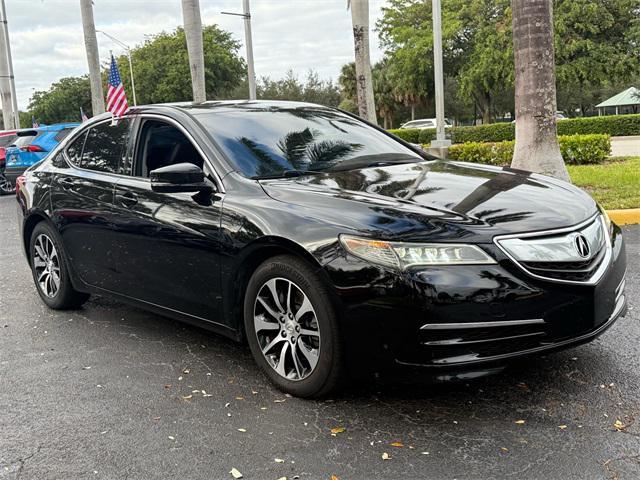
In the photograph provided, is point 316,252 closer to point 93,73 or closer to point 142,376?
point 142,376

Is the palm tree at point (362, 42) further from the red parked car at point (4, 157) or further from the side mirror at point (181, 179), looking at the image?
the side mirror at point (181, 179)

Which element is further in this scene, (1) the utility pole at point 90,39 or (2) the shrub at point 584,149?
(1) the utility pole at point 90,39

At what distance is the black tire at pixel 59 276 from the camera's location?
548 centimetres

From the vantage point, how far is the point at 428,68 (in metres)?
41.5

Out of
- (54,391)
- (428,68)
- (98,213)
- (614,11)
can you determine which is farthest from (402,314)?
(428,68)

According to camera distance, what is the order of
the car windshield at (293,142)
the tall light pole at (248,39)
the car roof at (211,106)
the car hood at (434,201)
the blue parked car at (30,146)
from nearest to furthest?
1. the car hood at (434,201)
2. the car windshield at (293,142)
3. the car roof at (211,106)
4. the blue parked car at (30,146)
5. the tall light pole at (248,39)

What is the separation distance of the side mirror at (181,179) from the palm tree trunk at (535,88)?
6386 millimetres

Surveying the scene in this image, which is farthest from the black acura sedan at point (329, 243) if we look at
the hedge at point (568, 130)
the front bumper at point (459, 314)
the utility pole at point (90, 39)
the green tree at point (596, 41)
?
the green tree at point (596, 41)

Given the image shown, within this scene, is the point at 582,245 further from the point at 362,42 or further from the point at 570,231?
the point at 362,42

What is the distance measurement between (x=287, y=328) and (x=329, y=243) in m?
0.57

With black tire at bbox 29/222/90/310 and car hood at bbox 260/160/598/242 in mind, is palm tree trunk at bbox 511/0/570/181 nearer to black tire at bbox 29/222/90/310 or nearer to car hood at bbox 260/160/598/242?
car hood at bbox 260/160/598/242

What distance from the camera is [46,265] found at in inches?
227

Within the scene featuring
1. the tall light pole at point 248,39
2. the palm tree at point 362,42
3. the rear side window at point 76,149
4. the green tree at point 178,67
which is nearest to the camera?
the rear side window at point 76,149

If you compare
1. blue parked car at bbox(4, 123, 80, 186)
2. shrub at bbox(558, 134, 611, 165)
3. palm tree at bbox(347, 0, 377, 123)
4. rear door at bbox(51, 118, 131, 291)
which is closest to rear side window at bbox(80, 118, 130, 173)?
rear door at bbox(51, 118, 131, 291)
